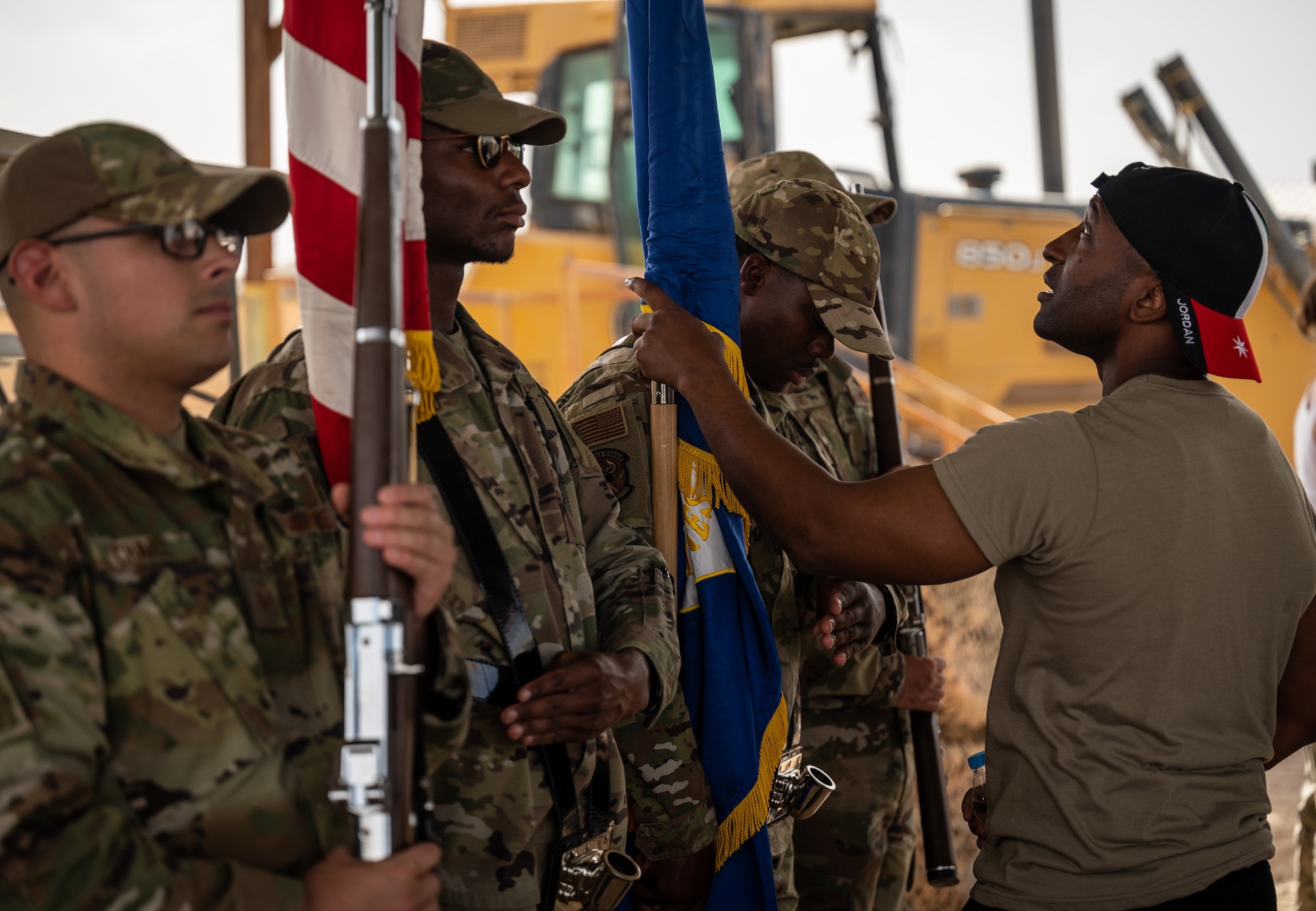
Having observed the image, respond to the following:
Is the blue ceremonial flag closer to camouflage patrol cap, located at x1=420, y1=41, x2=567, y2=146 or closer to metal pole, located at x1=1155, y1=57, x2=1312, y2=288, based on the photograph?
camouflage patrol cap, located at x1=420, y1=41, x2=567, y2=146

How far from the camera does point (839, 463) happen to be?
302 centimetres

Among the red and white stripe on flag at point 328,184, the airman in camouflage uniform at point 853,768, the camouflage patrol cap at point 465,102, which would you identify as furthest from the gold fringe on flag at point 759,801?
the camouflage patrol cap at point 465,102

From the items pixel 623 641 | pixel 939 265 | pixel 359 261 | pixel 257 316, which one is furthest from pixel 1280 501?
pixel 939 265

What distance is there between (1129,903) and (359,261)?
4.64ft

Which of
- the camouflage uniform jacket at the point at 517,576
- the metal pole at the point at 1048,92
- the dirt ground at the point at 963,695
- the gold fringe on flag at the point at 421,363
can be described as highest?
the metal pole at the point at 1048,92

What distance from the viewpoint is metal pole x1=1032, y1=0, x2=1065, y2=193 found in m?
11.3

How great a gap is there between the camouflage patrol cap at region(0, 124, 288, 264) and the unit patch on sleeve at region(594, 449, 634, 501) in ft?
3.50

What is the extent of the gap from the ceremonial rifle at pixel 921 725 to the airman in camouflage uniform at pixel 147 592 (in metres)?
1.89

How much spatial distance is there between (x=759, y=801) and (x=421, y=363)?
1.11m

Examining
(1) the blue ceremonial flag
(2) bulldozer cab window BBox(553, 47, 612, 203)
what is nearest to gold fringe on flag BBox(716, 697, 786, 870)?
(1) the blue ceremonial flag

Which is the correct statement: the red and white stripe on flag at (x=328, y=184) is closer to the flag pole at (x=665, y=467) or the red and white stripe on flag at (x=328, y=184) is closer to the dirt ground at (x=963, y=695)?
the flag pole at (x=665, y=467)

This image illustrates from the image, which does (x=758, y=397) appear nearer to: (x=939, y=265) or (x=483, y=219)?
(x=483, y=219)

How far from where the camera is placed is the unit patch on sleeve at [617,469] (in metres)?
2.26

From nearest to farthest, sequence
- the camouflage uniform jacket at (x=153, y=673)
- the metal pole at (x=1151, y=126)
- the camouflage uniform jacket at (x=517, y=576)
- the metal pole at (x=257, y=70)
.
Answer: the camouflage uniform jacket at (x=153, y=673), the camouflage uniform jacket at (x=517, y=576), the metal pole at (x=257, y=70), the metal pole at (x=1151, y=126)
